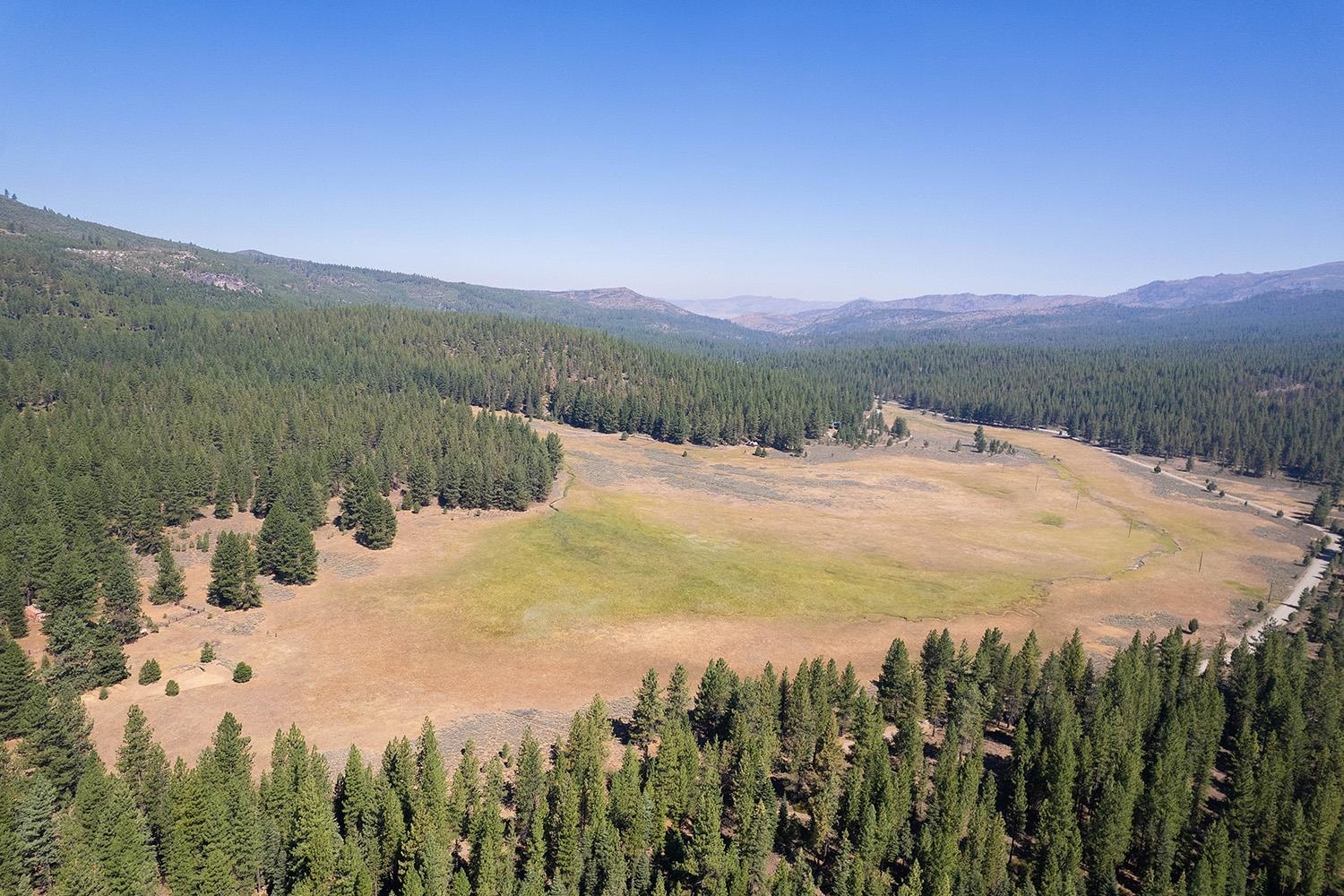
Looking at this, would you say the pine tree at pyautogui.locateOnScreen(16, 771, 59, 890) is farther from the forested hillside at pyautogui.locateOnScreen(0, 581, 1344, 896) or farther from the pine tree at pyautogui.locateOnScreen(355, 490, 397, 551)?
the pine tree at pyautogui.locateOnScreen(355, 490, 397, 551)

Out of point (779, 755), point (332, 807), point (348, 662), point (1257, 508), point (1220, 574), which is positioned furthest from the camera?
point (1257, 508)

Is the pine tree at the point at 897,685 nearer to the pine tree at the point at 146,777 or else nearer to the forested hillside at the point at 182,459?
the pine tree at the point at 146,777

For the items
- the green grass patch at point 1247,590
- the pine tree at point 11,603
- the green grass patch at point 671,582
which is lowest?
the green grass patch at point 671,582

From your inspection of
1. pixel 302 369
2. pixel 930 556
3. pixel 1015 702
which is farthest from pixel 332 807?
pixel 302 369

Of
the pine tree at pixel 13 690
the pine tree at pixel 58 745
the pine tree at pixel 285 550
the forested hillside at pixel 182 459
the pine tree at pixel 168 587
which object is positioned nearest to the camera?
the pine tree at pixel 58 745

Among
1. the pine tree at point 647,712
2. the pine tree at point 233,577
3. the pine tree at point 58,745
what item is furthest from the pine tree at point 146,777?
the pine tree at point 233,577

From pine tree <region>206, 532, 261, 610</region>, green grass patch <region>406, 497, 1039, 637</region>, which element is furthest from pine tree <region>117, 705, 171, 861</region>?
pine tree <region>206, 532, 261, 610</region>

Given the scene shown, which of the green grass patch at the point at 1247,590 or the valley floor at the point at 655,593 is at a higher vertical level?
the green grass patch at the point at 1247,590

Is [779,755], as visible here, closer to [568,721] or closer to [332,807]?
[568,721]
